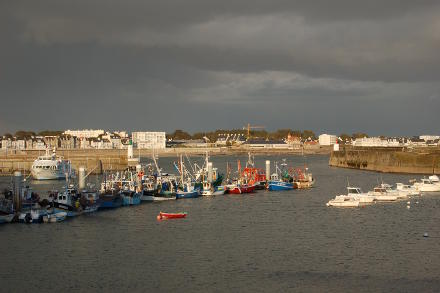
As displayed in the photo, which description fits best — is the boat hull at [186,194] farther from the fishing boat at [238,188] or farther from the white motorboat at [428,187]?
the white motorboat at [428,187]

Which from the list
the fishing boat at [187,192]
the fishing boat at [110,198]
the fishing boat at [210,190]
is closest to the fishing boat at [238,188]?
the fishing boat at [210,190]

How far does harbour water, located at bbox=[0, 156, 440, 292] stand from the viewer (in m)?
32.1

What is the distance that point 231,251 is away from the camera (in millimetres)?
40031

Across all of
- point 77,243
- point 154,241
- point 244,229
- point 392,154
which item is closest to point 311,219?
point 244,229

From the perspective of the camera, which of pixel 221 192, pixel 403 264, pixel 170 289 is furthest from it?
pixel 221 192

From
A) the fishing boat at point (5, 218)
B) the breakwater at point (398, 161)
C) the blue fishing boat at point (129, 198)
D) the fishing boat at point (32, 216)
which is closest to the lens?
the fishing boat at point (5, 218)

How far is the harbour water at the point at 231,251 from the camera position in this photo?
3209cm

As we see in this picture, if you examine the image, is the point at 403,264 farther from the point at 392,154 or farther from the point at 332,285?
the point at 392,154

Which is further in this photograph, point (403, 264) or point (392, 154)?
point (392, 154)

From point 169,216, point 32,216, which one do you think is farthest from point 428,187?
point 32,216

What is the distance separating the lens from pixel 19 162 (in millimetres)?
123938

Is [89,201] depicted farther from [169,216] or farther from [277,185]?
[277,185]

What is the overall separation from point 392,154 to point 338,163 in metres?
30.4

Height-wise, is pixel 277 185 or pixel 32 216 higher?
pixel 277 185
